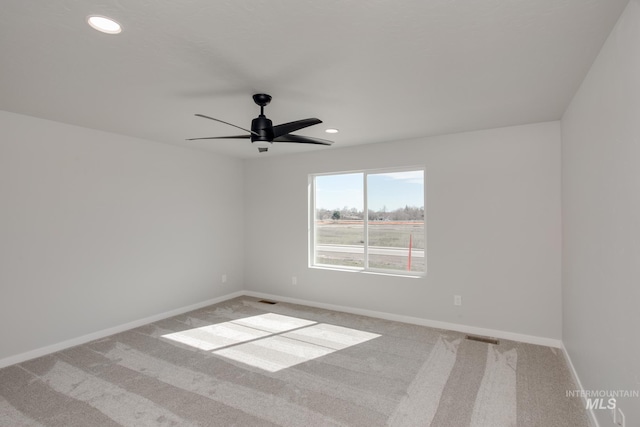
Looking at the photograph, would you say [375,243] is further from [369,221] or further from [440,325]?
[440,325]

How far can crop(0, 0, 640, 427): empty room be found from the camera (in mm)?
1700

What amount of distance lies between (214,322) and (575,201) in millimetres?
4134

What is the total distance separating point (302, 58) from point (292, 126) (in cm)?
65

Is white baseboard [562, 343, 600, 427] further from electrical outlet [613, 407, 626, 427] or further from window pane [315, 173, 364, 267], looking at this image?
window pane [315, 173, 364, 267]

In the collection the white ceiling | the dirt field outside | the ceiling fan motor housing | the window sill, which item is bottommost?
the window sill

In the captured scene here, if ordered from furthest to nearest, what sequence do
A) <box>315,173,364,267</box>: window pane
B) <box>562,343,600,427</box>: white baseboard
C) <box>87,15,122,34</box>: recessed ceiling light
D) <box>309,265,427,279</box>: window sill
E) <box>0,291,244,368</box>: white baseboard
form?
<box>315,173,364,267</box>: window pane → <box>309,265,427,279</box>: window sill → <box>0,291,244,368</box>: white baseboard → <box>562,343,600,427</box>: white baseboard → <box>87,15,122,34</box>: recessed ceiling light

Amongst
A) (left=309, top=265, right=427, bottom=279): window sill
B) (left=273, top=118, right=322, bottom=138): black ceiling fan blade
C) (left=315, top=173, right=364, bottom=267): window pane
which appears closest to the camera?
(left=273, top=118, right=322, bottom=138): black ceiling fan blade

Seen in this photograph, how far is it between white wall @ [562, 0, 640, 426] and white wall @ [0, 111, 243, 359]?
456 cm

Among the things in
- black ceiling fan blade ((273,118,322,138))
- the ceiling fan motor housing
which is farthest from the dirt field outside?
the ceiling fan motor housing

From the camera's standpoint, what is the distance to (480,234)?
3.72m

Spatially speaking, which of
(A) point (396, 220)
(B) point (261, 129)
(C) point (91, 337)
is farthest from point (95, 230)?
(A) point (396, 220)

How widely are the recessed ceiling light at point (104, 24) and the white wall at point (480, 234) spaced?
3.12 metres

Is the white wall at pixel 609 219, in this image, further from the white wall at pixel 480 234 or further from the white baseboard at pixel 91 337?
the white baseboard at pixel 91 337

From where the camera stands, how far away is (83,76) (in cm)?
227
